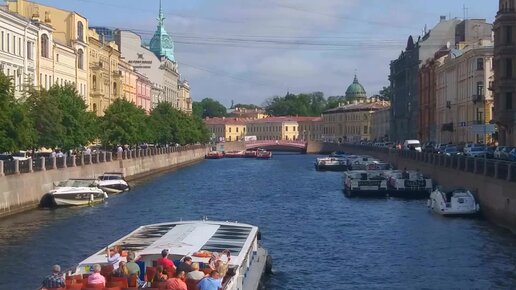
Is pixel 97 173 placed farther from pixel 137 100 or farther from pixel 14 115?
pixel 137 100

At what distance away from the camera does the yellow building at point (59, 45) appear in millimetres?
83812

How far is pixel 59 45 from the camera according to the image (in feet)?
293

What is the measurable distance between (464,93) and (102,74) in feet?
128

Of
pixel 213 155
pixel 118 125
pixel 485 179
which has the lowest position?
pixel 213 155

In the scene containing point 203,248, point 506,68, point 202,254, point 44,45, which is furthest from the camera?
point 44,45

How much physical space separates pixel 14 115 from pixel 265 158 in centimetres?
11879

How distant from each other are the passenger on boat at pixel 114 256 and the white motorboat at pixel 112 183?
39825 mm

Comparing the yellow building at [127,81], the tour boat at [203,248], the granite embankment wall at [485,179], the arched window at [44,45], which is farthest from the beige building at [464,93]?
the tour boat at [203,248]

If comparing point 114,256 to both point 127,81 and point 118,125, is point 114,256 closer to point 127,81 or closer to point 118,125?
point 118,125

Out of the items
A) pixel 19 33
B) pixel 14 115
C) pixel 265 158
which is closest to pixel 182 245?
pixel 14 115

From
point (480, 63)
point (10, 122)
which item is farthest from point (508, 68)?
point (10, 122)

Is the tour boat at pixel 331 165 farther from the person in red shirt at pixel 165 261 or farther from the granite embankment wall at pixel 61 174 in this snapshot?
the person in red shirt at pixel 165 261

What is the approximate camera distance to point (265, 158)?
555 ft

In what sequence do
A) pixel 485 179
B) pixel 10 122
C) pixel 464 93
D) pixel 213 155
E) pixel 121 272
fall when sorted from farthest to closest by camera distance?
pixel 213 155 < pixel 464 93 < pixel 10 122 < pixel 485 179 < pixel 121 272
